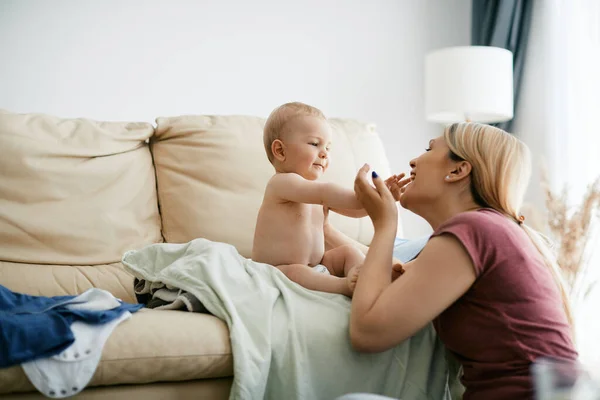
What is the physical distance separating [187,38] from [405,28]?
4.22 feet

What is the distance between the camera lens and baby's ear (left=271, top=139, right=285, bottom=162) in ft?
5.79

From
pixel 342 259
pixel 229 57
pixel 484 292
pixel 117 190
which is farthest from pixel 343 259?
pixel 229 57

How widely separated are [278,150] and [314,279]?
40cm

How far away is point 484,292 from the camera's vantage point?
3.91ft

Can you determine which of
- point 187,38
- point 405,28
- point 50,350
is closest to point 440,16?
point 405,28

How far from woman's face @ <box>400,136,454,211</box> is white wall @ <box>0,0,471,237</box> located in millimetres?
1940

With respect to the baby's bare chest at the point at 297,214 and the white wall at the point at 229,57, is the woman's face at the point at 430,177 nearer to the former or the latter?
the baby's bare chest at the point at 297,214

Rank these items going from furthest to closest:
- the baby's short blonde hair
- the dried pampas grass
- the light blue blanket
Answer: the dried pampas grass, the baby's short blonde hair, the light blue blanket

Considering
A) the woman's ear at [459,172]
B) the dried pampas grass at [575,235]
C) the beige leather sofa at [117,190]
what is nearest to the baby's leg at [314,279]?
the woman's ear at [459,172]

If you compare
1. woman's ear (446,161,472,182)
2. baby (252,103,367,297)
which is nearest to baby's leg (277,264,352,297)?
baby (252,103,367,297)

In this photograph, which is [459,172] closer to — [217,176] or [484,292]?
[484,292]

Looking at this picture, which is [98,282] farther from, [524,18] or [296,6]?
[524,18]

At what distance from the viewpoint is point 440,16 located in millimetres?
3797

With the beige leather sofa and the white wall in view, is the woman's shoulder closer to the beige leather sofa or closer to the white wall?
the beige leather sofa
